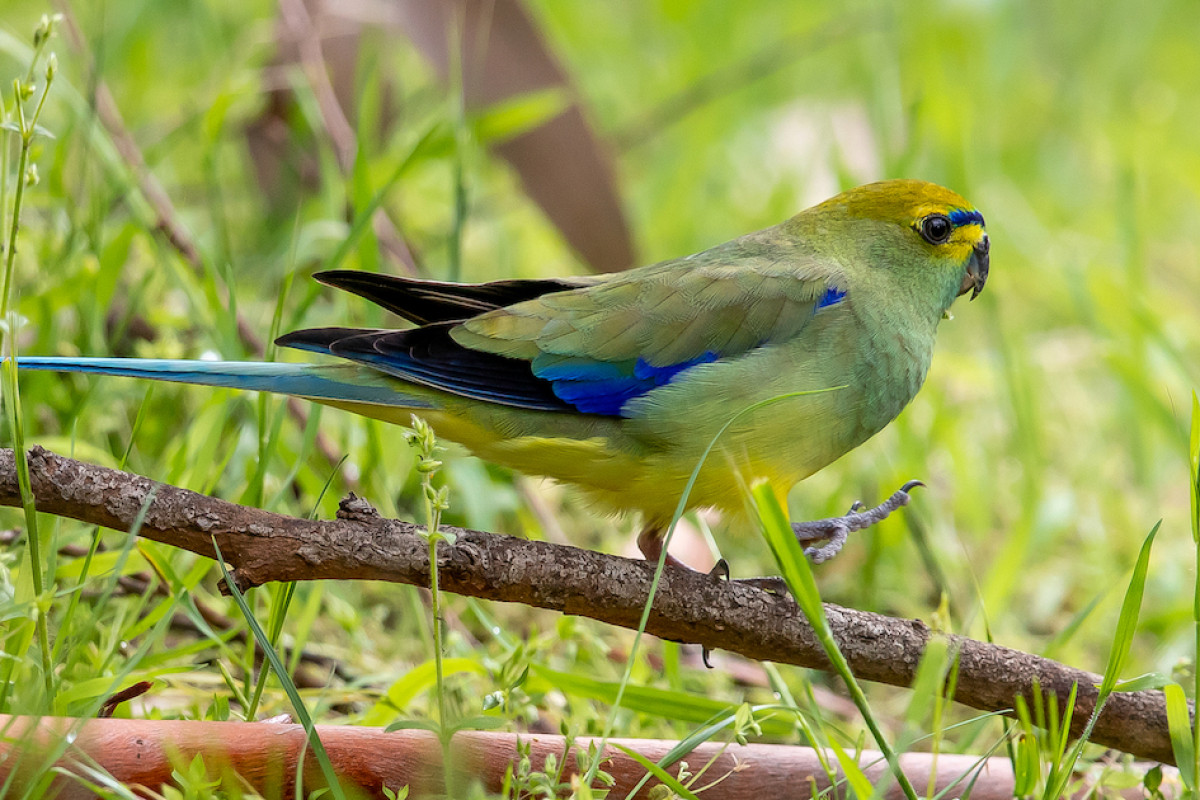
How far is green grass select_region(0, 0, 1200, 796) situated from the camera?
271 cm

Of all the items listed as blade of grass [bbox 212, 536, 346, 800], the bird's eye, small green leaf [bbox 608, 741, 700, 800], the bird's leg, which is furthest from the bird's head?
blade of grass [bbox 212, 536, 346, 800]

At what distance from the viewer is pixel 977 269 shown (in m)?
3.46

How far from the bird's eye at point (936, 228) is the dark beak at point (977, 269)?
13cm

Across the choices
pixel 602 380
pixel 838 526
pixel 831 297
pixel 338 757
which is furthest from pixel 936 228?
pixel 338 757

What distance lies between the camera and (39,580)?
6.72ft

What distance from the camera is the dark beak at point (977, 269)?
3.44 metres

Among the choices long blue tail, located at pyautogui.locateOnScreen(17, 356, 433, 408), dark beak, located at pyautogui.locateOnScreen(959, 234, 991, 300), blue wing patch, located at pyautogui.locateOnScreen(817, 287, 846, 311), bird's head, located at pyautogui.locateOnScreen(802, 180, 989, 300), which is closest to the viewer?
long blue tail, located at pyautogui.locateOnScreen(17, 356, 433, 408)

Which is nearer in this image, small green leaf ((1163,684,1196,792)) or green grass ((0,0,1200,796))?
small green leaf ((1163,684,1196,792))

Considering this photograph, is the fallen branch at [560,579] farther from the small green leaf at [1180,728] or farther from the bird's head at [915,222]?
the bird's head at [915,222]

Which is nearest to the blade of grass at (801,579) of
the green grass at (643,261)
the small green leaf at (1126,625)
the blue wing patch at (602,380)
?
the green grass at (643,261)

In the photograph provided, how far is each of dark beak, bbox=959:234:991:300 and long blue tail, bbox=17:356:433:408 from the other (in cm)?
162

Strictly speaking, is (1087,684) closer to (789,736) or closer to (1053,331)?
(789,736)

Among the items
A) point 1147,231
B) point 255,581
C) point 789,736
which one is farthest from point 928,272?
point 1147,231

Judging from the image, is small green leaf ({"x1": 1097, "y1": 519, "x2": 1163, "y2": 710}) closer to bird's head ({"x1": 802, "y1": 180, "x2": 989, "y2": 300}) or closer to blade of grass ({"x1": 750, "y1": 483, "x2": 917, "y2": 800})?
blade of grass ({"x1": 750, "y1": 483, "x2": 917, "y2": 800})
